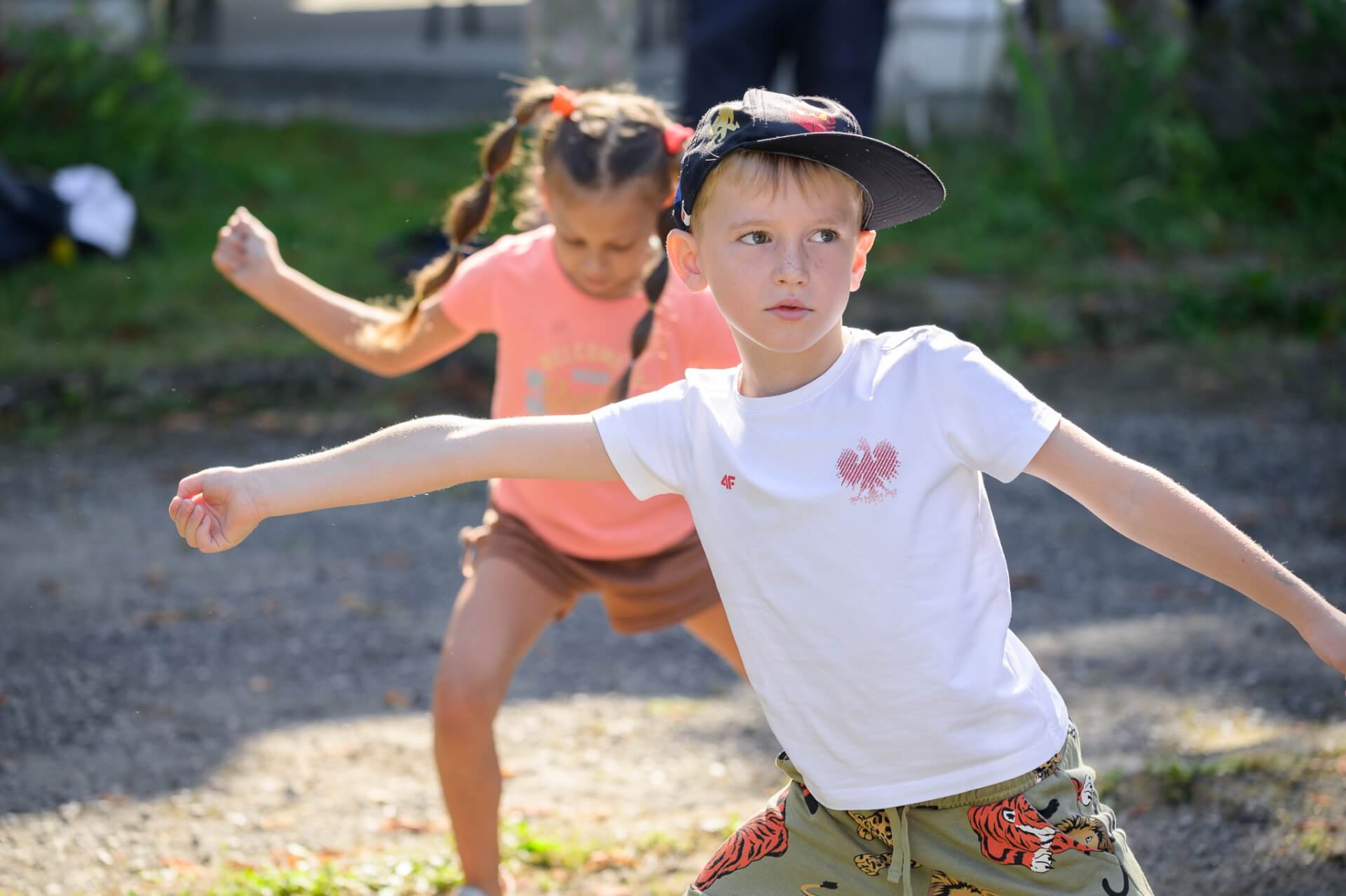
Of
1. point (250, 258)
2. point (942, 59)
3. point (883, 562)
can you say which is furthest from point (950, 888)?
point (942, 59)

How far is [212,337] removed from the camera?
616 cm

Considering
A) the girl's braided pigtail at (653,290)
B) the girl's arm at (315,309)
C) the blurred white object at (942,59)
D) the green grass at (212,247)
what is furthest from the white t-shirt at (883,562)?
the blurred white object at (942,59)

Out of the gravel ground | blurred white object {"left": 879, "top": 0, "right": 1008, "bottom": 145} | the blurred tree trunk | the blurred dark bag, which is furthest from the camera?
blurred white object {"left": 879, "top": 0, "right": 1008, "bottom": 145}

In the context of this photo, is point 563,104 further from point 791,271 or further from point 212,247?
point 212,247

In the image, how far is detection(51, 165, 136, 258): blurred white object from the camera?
21.9 ft

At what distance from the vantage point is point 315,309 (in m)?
2.82

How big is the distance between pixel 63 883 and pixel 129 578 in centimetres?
181

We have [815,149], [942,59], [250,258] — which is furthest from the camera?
[942,59]

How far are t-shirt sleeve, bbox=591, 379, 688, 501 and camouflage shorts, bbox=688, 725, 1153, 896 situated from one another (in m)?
0.44

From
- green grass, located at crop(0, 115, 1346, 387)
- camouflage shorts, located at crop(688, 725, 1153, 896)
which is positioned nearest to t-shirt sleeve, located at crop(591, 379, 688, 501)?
camouflage shorts, located at crop(688, 725, 1153, 896)

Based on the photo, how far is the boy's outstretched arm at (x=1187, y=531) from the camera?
1.74m

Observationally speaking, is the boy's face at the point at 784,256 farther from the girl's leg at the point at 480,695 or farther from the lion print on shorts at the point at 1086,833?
the girl's leg at the point at 480,695

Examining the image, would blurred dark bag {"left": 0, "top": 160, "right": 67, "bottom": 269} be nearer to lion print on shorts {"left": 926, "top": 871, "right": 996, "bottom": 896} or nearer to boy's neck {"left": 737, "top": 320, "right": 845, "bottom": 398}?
boy's neck {"left": 737, "top": 320, "right": 845, "bottom": 398}

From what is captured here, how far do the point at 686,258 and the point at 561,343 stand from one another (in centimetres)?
79
